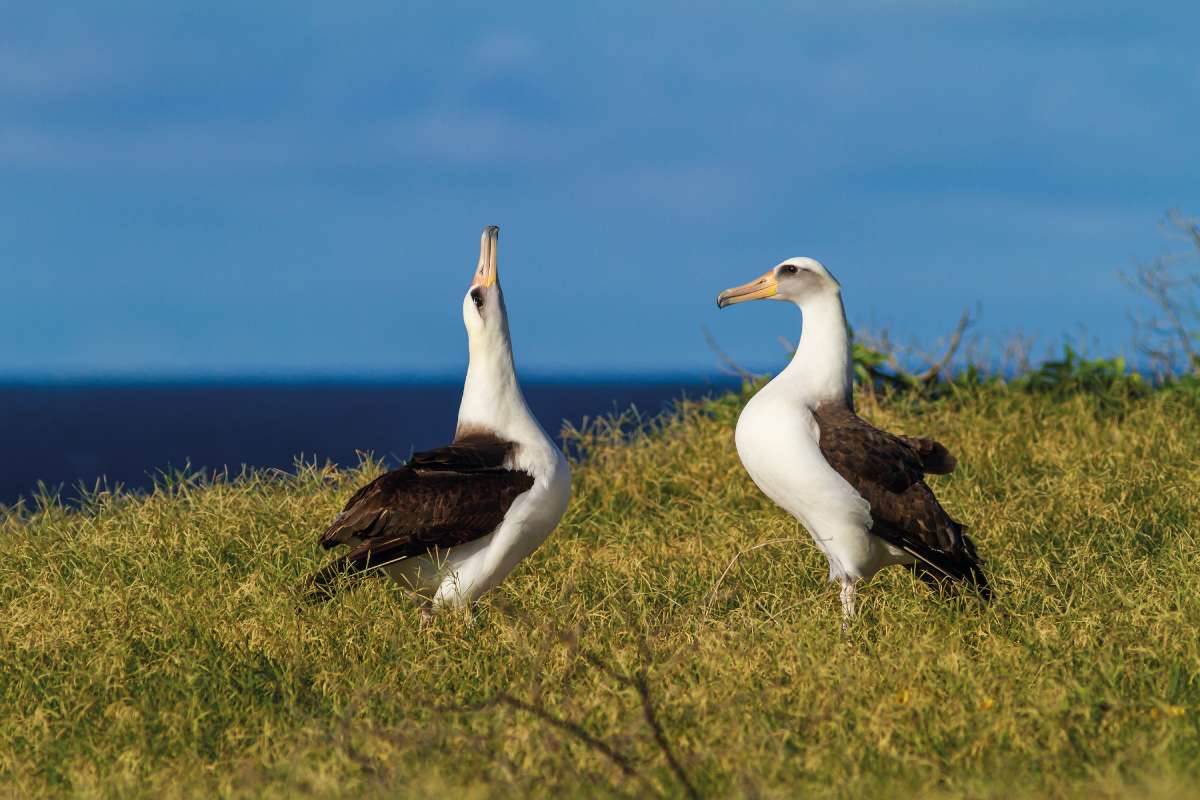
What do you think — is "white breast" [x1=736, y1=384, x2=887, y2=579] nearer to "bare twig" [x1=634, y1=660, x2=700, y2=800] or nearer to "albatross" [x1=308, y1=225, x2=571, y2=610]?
"albatross" [x1=308, y1=225, x2=571, y2=610]

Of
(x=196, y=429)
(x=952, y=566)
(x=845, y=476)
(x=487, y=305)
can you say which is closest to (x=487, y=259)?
(x=487, y=305)

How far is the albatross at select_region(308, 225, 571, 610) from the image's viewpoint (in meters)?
5.49

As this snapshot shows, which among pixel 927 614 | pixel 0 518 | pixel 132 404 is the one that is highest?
pixel 927 614

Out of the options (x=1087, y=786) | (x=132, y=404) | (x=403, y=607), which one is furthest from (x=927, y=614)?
(x=132, y=404)

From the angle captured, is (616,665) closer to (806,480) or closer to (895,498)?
(806,480)

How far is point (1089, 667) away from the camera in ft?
15.0

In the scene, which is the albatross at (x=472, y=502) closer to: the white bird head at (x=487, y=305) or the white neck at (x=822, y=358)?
the white bird head at (x=487, y=305)

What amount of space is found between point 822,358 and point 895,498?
0.73m

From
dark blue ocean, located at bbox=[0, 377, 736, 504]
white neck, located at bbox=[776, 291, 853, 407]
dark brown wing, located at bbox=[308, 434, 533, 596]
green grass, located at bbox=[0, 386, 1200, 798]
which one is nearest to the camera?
green grass, located at bbox=[0, 386, 1200, 798]

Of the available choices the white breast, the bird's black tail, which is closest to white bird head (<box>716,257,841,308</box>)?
the white breast

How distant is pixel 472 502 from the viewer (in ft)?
17.9

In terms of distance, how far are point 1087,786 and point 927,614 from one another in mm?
1868

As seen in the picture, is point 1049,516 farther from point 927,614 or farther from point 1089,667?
point 1089,667

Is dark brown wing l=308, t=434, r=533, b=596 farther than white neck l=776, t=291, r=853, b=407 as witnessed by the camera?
No
